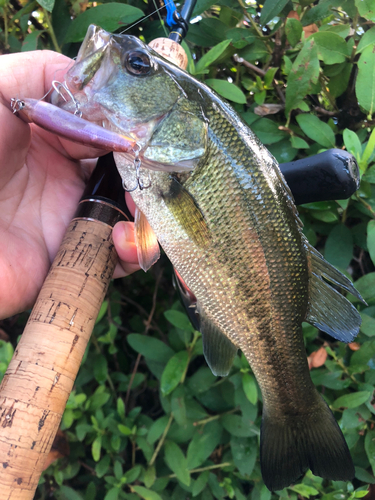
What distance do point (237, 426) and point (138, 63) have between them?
122cm

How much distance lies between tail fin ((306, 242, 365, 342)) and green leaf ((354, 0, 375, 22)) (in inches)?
37.8

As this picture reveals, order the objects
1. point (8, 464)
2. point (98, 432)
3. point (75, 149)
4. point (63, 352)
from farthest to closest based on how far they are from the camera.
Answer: point (98, 432), point (75, 149), point (63, 352), point (8, 464)

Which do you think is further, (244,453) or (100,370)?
(100,370)

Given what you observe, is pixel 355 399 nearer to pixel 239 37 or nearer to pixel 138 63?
pixel 138 63

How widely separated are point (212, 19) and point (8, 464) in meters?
1.60

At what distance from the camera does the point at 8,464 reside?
0.63m

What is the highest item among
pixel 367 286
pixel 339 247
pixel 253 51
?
pixel 253 51

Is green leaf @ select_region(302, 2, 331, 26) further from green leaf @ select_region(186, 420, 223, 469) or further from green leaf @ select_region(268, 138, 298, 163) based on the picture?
green leaf @ select_region(186, 420, 223, 469)

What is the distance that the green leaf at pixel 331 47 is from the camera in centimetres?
128

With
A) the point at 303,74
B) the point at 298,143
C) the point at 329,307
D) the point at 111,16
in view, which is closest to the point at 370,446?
the point at 329,307

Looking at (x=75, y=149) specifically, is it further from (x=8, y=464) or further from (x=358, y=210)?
(x=358, y=210)

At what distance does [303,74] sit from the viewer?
4.14 feet

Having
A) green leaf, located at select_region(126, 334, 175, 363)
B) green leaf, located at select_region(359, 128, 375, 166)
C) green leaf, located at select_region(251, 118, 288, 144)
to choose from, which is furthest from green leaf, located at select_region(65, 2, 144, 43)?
green leaf, located at select_region(126, 334, 175, 363)

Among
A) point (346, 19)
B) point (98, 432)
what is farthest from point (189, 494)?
point (346, 19)
